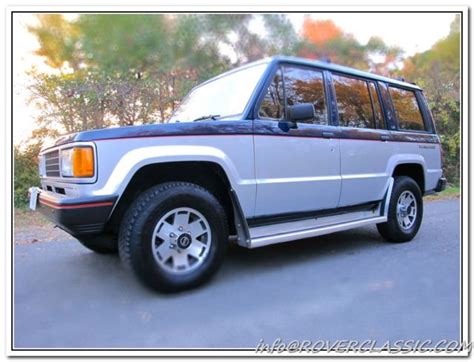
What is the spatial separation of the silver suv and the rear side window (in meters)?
0.01

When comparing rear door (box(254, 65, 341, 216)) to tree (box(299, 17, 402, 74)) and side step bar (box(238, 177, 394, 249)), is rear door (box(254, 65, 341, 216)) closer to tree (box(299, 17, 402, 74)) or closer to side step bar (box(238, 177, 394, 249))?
side step bar (box(238, 177, 394, 249))

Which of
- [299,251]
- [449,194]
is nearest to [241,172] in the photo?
[299,251]

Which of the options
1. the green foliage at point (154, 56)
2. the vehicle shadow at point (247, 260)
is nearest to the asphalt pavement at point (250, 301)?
the vehicle shadow at point (247, 260)

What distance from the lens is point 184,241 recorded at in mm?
2621

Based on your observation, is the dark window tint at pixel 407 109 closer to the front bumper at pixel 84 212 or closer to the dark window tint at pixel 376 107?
the dark window tint at pixel 376 107

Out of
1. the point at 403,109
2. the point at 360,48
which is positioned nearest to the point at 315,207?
the point at 403,109

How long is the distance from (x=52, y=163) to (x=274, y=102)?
2.05m

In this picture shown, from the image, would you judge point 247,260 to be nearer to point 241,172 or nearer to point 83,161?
point 241,172

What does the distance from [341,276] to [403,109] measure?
2.64m

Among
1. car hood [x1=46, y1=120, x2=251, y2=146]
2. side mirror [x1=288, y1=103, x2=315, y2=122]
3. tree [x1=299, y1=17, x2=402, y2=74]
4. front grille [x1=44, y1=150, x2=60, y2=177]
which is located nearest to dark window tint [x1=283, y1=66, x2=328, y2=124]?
side mirror [x1=288, y1=103, x2=315, y2=122]

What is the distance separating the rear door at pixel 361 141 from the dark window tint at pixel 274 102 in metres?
0.81

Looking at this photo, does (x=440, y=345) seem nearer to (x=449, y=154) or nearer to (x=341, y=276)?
(x=341, y=276)

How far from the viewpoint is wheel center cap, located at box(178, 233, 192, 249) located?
2.61 metres

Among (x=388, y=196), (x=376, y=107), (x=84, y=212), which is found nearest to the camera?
(x=84, y=212)
